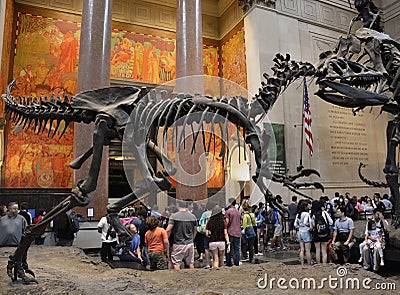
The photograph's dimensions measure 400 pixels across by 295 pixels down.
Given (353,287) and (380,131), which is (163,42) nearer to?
(380,131)

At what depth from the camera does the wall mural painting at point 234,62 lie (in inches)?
550

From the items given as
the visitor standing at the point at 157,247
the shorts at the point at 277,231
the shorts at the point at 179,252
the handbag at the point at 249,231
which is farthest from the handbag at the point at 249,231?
the visitor standing at the point at 157,247

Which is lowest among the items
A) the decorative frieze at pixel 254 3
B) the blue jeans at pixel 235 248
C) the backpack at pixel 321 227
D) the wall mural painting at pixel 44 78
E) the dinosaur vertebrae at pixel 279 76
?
the blue jeans at pixel 235 248

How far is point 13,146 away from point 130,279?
10520 mm

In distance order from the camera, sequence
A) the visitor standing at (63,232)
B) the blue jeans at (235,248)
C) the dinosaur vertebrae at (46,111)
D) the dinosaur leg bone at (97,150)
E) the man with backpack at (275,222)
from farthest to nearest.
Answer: the man with backpack at (275,222) → the visitor standing at (63,232) → the blue jeans at (235,248) → the dinosaur vertebrae at (46,111) → the dinosaur leg bone at (97,150)

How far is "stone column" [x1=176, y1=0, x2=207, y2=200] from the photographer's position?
882 cm

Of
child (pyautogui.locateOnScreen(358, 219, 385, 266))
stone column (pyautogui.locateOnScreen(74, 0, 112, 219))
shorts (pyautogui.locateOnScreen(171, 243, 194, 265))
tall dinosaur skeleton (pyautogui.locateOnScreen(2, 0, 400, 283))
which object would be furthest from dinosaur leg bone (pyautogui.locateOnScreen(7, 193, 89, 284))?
child (pyautogui.locateOnScreen(358, 219, 385, 266))

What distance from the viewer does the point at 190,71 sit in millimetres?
9734

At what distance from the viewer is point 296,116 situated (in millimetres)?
12508

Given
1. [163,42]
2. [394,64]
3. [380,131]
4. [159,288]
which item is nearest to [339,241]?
[394,64]

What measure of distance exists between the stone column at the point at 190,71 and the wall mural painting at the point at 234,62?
12.5ft

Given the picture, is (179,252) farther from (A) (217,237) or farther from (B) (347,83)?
(B) (347,83)

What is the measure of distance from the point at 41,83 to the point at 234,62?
313 inches

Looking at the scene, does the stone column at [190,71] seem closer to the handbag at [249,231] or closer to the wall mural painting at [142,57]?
the handbag at [249,231]
